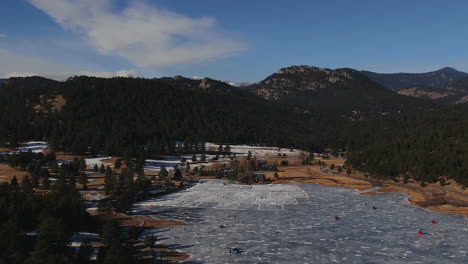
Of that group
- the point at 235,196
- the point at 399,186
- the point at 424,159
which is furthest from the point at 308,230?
the point at 424,159

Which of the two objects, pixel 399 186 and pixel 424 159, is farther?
pixel 424 159

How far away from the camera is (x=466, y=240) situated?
64.0 metres

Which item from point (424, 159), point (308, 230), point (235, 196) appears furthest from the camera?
point (424, 159)

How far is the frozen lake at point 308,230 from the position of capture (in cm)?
5612

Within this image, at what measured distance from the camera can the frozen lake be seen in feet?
184

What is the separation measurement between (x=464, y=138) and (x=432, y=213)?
89221 millimetres

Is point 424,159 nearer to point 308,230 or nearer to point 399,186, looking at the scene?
point 399,186

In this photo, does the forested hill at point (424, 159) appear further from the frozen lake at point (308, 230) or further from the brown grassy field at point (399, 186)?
the frozen lake at point (308, 230)

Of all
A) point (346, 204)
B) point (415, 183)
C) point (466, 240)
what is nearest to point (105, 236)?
point (466, 240)

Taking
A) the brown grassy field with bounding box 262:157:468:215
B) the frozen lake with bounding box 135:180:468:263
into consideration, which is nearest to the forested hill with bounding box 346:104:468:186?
the brown grassy field with bounding box 262:157:468:215

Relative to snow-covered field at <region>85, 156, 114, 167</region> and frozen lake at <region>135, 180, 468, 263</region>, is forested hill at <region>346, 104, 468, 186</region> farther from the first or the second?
snow-covered field at <region>85, 156, 114, 167</region>

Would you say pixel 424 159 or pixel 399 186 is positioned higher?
pixel 424 159

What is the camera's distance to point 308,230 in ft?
233

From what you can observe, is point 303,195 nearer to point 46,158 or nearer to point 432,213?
point 432,213
